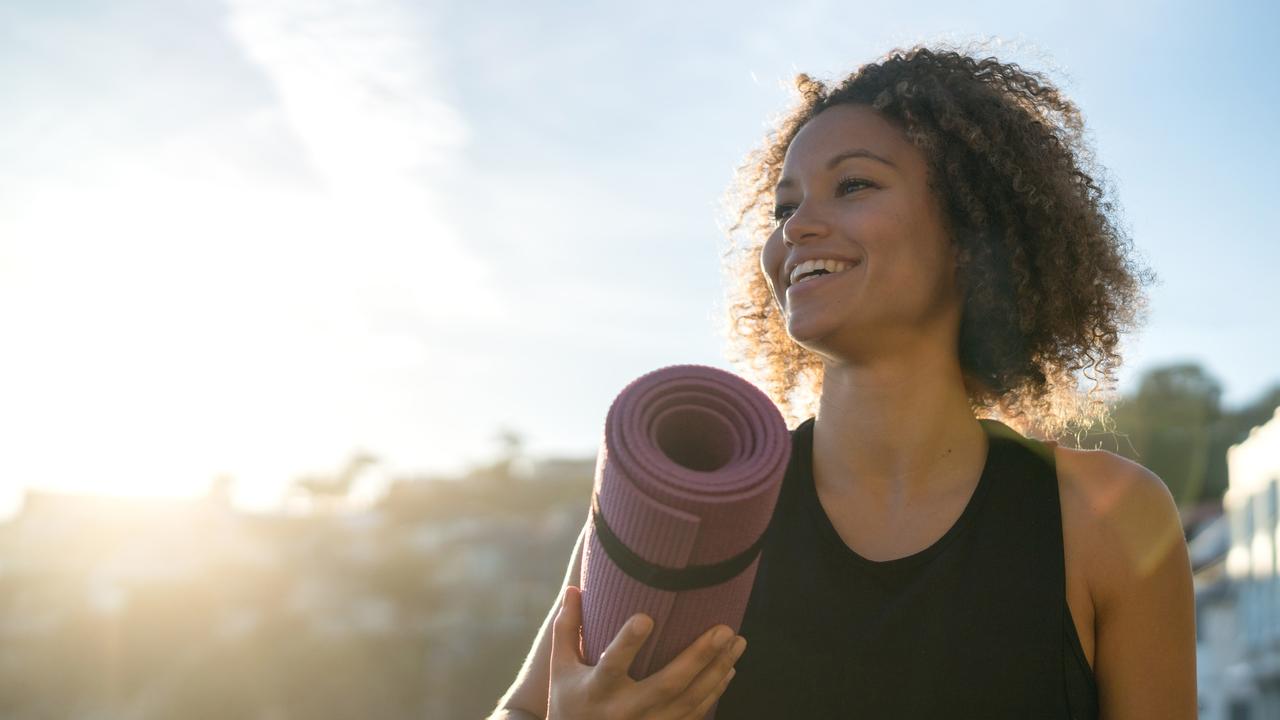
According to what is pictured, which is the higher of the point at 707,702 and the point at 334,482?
the point at 334,482

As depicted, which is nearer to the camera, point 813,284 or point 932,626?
point 932,626

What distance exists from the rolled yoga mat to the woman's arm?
0.81m

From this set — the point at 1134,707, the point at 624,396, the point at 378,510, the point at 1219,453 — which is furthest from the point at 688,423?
the point at 378,510

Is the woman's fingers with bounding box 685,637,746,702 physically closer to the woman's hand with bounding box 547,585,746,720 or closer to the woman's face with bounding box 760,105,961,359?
the woman's hand with bounding box 547,585,746,720

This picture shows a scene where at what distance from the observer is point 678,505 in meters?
1.63

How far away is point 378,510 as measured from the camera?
67938 mm

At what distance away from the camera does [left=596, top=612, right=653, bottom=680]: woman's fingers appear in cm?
167

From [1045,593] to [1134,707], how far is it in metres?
0.25

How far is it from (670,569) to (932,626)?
74cm

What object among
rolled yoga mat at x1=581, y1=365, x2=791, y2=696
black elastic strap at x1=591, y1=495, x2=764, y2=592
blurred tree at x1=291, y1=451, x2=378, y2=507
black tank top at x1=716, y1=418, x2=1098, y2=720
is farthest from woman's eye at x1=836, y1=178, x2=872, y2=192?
blurred tree at x1=291, y1=451, x2=378, y2=507

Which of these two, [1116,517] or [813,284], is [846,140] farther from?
[1116,517]

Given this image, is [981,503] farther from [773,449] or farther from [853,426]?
[773,449]

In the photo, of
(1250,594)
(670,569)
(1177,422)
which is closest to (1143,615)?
(670,569)

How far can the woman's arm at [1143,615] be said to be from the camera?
210 centimetres
